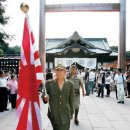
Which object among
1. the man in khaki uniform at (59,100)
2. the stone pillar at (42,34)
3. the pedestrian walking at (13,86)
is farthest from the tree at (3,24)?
the man in khaki uniform at (59,100)

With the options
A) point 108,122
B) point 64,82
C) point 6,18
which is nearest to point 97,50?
point 6,18

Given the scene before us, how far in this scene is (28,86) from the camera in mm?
4816

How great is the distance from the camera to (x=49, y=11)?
19391mm

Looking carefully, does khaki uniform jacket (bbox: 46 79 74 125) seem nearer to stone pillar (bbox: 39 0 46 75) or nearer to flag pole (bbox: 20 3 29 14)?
flag pole (bbox: 20 3 29 14)

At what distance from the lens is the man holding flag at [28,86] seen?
4793mm

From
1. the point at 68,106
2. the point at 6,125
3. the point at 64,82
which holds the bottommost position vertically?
the point at 6,125

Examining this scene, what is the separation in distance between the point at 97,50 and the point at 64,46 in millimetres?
4399

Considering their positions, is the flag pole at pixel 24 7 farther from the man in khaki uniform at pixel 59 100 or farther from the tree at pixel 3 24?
the tree at pixel 3 24

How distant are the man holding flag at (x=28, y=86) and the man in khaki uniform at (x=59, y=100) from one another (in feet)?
1.01

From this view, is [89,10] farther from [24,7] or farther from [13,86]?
[24,7]

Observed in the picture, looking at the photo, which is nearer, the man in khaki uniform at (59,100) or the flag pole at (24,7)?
the flag pole at (24,7)

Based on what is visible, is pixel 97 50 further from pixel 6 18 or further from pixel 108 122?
pixel 108 122

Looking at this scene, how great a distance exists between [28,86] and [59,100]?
0.58 meters

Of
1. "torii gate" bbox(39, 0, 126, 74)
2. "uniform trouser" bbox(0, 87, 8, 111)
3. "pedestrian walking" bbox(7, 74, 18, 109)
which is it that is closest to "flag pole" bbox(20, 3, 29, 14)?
"uniform trouser" bbox(0, 87, 8, 111)
